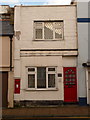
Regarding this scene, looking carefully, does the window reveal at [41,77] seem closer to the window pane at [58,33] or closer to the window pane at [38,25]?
the window pane at [58,33]

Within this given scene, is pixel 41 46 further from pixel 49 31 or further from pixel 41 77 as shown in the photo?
pixel 41 77

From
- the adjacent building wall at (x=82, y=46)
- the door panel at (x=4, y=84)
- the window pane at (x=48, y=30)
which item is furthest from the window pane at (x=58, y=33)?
the door panel at (x=4, y=84)

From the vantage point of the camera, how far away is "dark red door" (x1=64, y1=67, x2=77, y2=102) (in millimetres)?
13828

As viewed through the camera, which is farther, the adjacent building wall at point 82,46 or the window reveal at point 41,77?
the window reveal at point 41,77

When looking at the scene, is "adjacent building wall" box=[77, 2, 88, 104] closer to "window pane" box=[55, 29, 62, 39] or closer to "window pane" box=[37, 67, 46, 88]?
"window pane" box=[55, 29, 62, 39]

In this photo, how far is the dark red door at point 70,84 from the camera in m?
13.8

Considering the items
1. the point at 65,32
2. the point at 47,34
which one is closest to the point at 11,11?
the point at 47,34

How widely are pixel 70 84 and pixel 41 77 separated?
1871mm

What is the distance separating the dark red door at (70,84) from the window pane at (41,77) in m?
1.32

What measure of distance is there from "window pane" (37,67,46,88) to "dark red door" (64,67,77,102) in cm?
132

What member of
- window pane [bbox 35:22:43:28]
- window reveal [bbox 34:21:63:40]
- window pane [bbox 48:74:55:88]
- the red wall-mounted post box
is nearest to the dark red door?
window pane [bbox 48:74:55:88]

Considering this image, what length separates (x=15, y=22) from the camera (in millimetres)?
14195

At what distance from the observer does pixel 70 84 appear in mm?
13906

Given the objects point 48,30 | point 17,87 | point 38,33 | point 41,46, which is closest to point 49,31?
point 48,30
